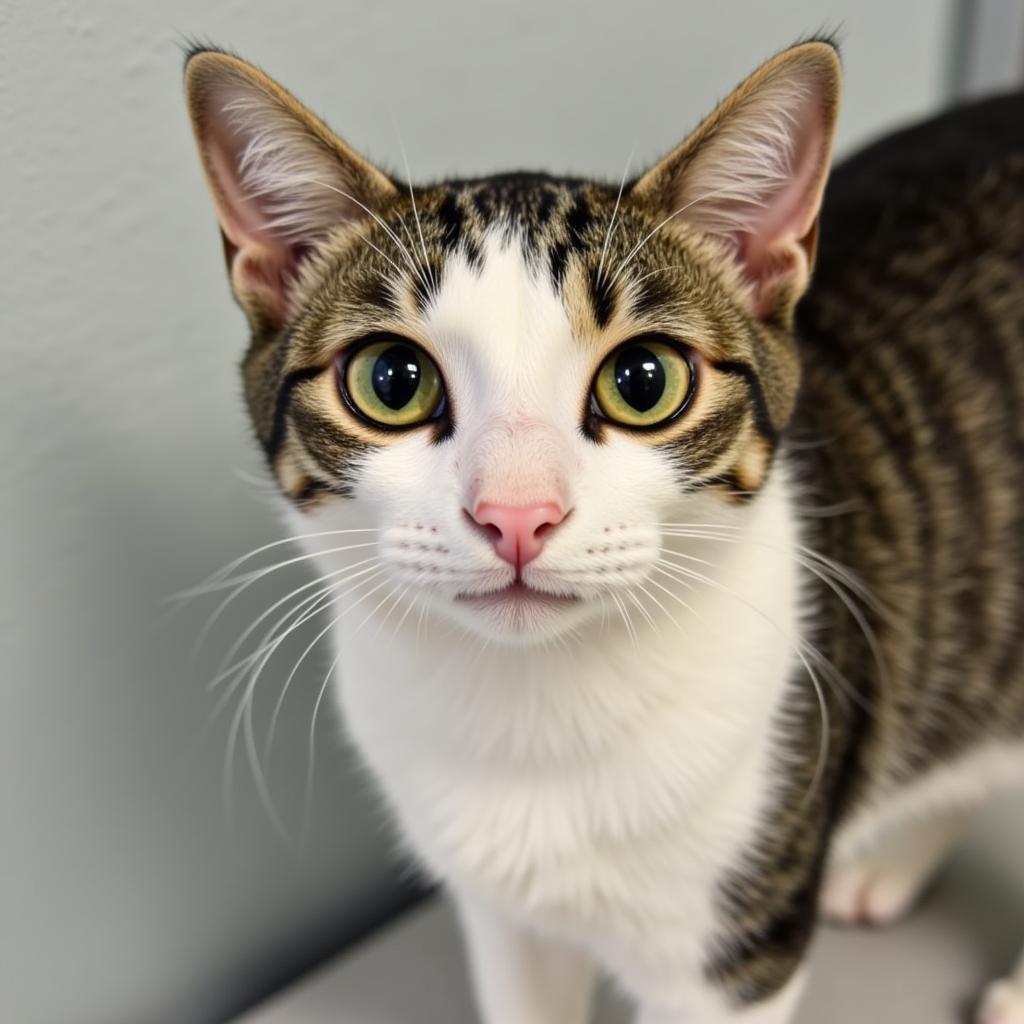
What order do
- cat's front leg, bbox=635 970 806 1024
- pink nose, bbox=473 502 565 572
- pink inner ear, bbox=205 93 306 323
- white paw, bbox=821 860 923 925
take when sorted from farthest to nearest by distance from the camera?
white paw, bbox=821 860 923 925, cat's front leg, bbox=635 970 806 1024, pink inner ear, bbox=205 93 306 323, pink nose, bbox=473 502 565 572

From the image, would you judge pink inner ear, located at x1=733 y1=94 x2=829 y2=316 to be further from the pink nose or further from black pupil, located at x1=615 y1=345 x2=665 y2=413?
the pink nose

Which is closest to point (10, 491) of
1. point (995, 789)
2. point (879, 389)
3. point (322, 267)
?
point (322, 267)

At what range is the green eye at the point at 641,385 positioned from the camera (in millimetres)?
648

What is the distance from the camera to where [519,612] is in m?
0.62

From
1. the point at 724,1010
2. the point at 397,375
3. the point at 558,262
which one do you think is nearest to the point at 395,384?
the point at 397,375

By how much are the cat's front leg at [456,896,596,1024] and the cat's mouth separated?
1.19ft

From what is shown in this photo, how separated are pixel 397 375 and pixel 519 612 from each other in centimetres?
16

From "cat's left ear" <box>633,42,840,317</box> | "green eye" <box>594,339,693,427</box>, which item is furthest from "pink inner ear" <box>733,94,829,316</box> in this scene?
"green eye" <box>594,339,693,427</box>

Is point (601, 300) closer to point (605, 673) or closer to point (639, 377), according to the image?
point (639, 377)

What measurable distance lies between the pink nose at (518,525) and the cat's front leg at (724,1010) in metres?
0.40

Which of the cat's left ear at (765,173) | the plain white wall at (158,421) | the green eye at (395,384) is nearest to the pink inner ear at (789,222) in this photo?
the cat's left ear at (765,173)

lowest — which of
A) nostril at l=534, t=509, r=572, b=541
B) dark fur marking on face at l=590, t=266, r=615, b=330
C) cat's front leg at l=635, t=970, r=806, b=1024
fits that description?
cat's front leg at l=635, t=970, r=806, b=1024

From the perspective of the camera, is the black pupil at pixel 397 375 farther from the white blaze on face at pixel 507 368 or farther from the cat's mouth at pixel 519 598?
the cat's mouth at pixel 519 598

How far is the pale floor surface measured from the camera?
1.00 m
